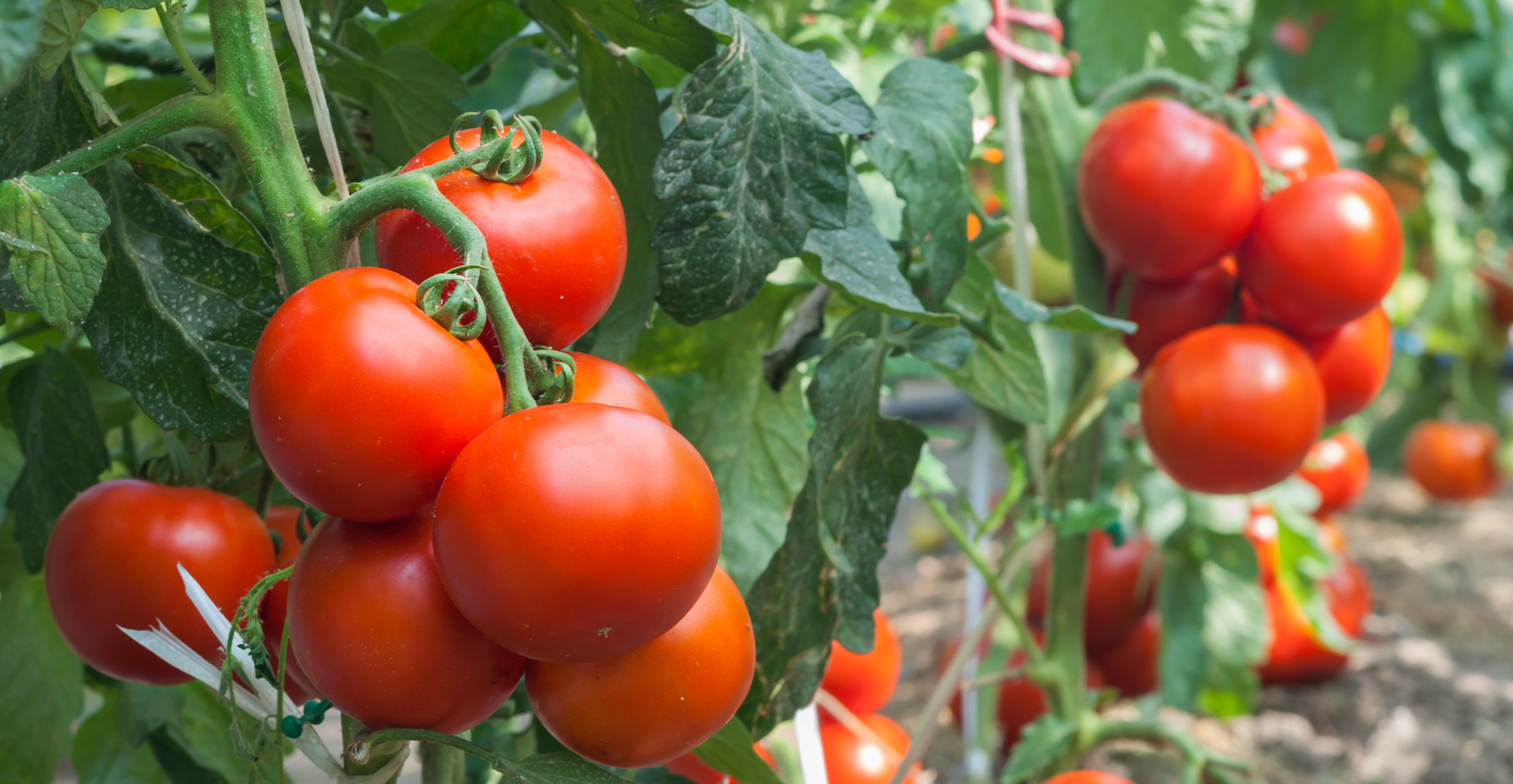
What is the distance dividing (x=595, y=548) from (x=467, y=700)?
85mm

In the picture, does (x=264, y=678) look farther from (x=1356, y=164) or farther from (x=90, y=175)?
(x=1356, y=164)

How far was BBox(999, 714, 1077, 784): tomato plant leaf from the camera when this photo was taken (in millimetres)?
820

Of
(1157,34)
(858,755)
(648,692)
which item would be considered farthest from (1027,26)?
(648,692)

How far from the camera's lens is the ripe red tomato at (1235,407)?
722mm

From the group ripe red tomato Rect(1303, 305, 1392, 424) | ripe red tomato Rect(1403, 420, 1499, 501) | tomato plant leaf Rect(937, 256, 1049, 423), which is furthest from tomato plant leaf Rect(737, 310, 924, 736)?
ripe red tomato Rect(1403, 420, 1499, 501)

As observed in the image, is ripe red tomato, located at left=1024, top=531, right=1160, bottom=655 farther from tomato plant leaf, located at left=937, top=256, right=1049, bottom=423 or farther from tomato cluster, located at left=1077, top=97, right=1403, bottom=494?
tomato plant leaf, located at left=937, top=256, right=1049, bottom=423

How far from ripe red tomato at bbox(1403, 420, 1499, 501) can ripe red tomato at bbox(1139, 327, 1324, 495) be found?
5.46 ft

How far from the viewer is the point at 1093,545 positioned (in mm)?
1364

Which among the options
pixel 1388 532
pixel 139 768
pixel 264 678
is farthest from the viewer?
pixel 1388 532

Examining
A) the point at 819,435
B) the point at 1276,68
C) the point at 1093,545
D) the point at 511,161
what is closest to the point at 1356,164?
the point at 1276,68

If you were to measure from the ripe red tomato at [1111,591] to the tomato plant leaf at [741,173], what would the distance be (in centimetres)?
101

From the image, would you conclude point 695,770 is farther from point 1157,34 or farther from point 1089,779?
point 1157,34

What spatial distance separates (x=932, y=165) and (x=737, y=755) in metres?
0.27

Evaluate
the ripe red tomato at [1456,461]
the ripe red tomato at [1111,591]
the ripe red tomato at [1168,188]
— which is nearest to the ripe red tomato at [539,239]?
the ripe red tomato at [1168,188]
